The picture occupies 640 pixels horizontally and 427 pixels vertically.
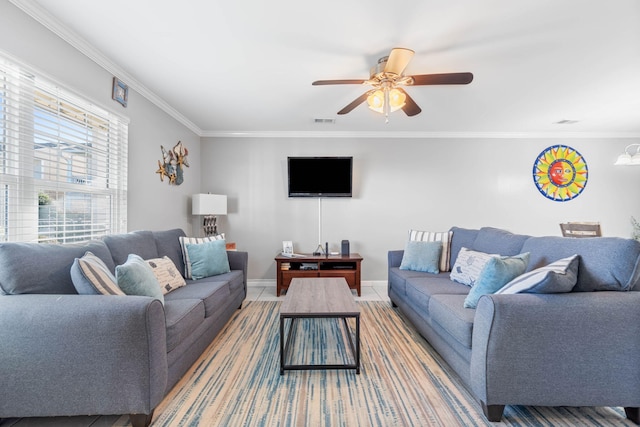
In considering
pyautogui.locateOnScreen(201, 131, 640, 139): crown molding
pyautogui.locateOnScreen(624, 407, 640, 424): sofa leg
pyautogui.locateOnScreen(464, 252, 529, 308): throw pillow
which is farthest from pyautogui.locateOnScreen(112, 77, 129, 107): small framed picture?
pyautogui.locateOnScreen(624, 407, 640, 424): sofa leg

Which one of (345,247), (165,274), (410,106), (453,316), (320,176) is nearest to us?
(453,316)

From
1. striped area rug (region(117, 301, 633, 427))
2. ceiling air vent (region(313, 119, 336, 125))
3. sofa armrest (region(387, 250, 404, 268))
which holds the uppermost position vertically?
ceiling air vent (region(313, 119, 336, 125))

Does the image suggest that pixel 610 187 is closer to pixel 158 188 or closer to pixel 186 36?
pixel 186 36

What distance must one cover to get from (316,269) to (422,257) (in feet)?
4.79

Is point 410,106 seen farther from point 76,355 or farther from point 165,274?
point 76,355

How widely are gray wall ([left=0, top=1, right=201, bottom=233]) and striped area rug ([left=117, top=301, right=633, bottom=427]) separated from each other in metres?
1.73

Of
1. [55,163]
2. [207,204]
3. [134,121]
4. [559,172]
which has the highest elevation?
[134,121]

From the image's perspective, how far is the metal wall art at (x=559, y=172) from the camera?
430cm

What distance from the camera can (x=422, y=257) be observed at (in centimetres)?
307

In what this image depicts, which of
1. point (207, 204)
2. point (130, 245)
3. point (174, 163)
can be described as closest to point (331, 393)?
point (130, 245)

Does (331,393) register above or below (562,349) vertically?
below

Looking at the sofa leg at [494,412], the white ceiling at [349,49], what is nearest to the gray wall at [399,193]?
the white ceiling at [349,49]

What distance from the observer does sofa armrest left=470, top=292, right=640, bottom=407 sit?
57.0 inches

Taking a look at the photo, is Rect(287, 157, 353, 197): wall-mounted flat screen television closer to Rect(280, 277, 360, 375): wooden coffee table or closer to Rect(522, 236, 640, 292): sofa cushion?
Rect(280, 277, 360, 375): wooden coffee table
